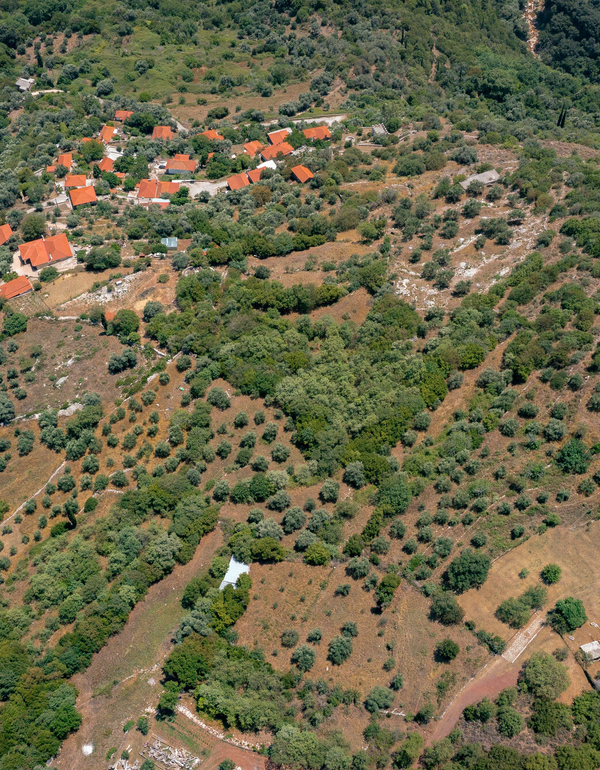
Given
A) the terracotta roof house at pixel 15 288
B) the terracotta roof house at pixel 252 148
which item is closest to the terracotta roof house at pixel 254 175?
the terracotta roof house at pixel 252 148

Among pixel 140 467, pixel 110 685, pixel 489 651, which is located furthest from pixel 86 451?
pixel 489 651

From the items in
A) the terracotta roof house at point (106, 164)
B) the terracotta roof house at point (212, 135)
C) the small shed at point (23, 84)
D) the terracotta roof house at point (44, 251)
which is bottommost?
the terracotta roof house at point (44, 251)

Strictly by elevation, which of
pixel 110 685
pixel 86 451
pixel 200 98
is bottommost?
pixel 110 685

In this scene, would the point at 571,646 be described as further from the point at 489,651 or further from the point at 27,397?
the point at 27,397

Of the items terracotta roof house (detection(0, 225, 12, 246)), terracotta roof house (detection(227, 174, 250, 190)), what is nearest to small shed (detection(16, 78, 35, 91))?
terracotta roof house (detection(0, 225, 12, 246))

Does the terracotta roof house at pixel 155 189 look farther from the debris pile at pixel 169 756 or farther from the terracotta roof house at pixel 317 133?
the debris pile at pixel 169 756
